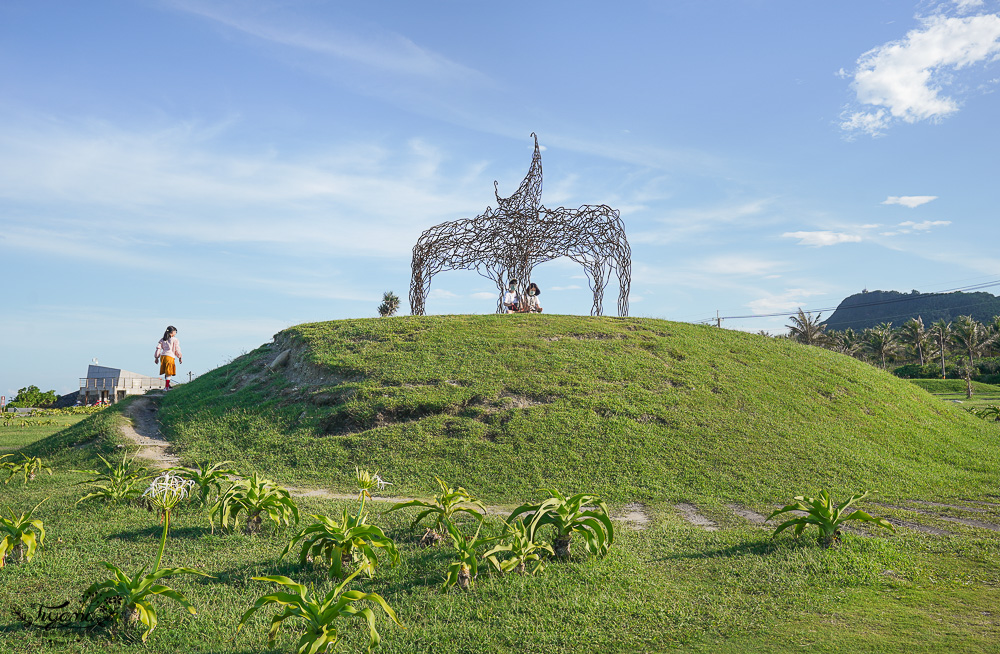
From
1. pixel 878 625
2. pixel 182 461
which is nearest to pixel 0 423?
pixel 182 461

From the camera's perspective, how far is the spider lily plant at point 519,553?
4875 mm

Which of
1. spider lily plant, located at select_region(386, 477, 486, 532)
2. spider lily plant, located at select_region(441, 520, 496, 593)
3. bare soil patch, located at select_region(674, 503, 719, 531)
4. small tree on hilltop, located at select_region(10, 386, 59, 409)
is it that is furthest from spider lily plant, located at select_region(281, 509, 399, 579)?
small tree on hilltop, located at select_region(10, 386, 59, 409)

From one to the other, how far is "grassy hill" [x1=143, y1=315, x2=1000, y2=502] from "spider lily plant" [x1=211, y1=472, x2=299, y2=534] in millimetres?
2443

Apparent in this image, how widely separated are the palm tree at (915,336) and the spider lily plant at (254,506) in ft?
189

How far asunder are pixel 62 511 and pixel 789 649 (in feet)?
26.0

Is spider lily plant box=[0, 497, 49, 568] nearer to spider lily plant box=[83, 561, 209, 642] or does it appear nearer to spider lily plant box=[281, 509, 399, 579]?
spider lily plant box=[83, 561, 209, 642]

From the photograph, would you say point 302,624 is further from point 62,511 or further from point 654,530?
Result: point 62,511

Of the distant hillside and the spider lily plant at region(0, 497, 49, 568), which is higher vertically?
the distant hillside

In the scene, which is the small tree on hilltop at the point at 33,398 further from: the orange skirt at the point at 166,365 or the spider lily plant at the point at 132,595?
the spider lily plant at the point at 132,595

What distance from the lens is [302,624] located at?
13.4 feet

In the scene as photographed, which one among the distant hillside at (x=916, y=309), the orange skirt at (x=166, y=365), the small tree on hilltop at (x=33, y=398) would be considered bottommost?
the small tree on hilltop at (x=33, y=398)

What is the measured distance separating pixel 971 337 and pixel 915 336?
6.31 m

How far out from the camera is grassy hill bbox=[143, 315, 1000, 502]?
919cm

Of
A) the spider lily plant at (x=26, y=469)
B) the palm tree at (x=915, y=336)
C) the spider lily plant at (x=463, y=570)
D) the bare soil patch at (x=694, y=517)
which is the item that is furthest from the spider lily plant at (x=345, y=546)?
the palm tree at (x=915, y=336)
